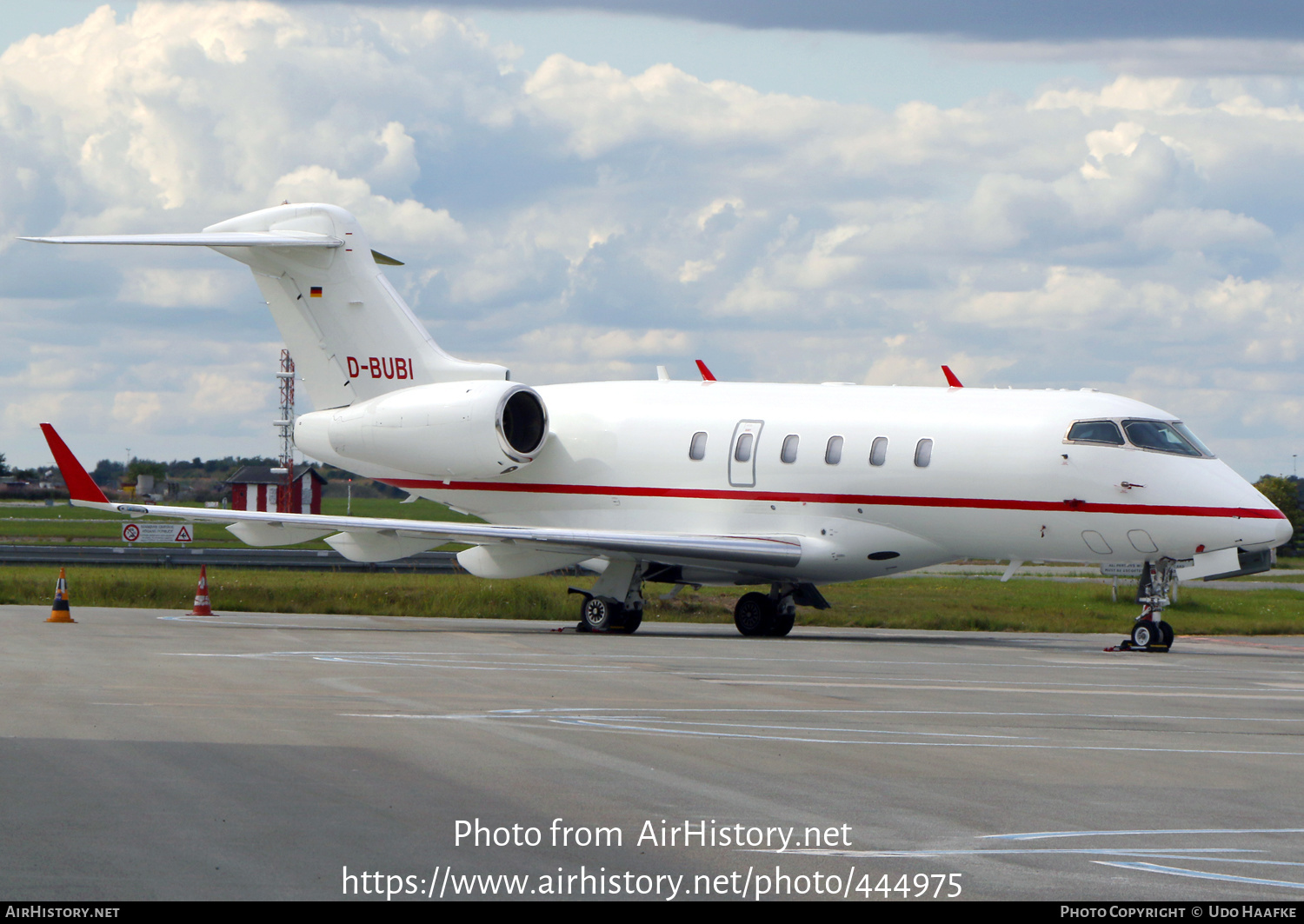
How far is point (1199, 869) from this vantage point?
24.2 ft

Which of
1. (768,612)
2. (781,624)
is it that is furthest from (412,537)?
(781,624)

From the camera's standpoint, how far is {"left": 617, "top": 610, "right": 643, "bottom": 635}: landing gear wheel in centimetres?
2522

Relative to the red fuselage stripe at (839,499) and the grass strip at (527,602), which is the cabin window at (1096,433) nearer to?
the red fuselage stripe at (839,499)

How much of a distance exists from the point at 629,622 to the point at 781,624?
2734 mm

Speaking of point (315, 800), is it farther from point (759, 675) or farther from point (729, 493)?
point (729, 493)

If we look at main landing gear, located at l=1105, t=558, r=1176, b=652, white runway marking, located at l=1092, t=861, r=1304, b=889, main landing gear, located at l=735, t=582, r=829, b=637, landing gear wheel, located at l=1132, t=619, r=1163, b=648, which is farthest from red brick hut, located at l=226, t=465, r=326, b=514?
white runway marking, located at l=1092, t=861, r=1304, b=889

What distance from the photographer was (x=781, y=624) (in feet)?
85.3

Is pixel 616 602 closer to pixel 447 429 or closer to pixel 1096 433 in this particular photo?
pixel 447 429

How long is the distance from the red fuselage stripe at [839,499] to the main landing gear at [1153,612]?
1.02m

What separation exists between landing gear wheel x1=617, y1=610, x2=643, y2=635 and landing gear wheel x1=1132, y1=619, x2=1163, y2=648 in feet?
26.2

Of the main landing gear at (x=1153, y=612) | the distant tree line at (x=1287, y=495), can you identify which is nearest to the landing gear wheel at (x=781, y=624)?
the main landing gear at (x=1153, y=612)
